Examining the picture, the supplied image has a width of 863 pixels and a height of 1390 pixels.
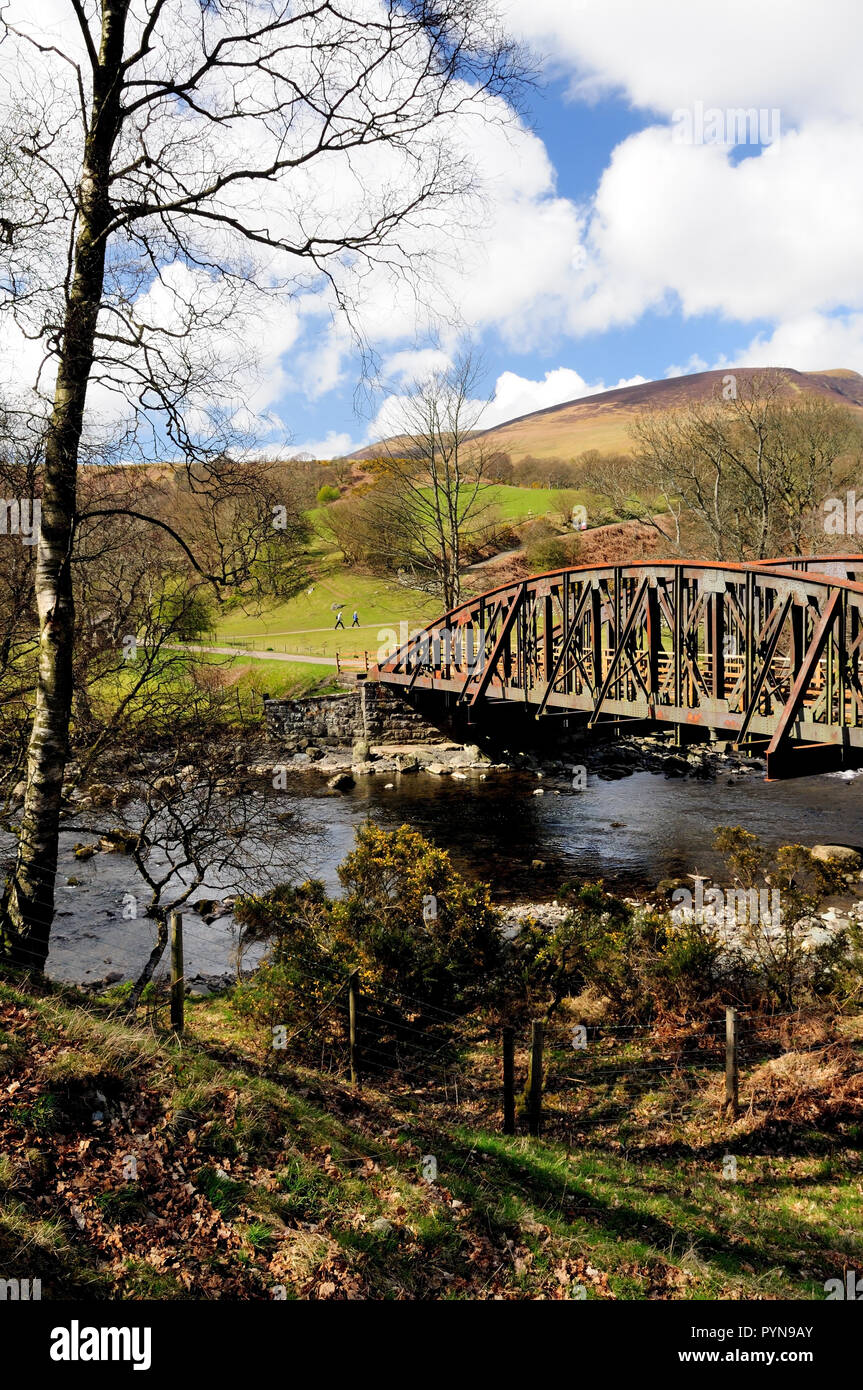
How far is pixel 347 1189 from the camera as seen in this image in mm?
5992

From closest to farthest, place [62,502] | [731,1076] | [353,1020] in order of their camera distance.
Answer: [62,502] → [731,1076] → [353,1020]

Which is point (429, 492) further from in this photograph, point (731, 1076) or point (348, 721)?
point (731, 1076)

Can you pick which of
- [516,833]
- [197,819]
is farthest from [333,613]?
[197,819]

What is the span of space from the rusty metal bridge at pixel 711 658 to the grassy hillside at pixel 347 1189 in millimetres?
5910

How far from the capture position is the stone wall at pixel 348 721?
3344 cm

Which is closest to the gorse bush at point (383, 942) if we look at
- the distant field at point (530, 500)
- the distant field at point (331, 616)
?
the distant field at point (331, 616)

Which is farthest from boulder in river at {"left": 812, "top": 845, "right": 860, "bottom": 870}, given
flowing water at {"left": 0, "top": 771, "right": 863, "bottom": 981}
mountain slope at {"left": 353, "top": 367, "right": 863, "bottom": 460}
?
mountain slope at {"left": 353, "top": 367, "right": 863, "bottom": 460}

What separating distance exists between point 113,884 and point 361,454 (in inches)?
2911

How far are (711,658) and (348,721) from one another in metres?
20.3

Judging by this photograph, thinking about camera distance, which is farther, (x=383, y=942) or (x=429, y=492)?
(x=429, y=492)

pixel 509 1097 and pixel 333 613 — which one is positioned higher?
pixel 333 613

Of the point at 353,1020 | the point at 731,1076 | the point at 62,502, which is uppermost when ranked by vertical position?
the point at 62,502

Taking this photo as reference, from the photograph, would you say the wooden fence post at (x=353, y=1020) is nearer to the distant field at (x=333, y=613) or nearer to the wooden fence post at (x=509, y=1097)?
the wooden fence post at (x=509, y=1097)

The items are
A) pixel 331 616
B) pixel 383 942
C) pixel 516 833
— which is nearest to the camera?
pixel 383 942
